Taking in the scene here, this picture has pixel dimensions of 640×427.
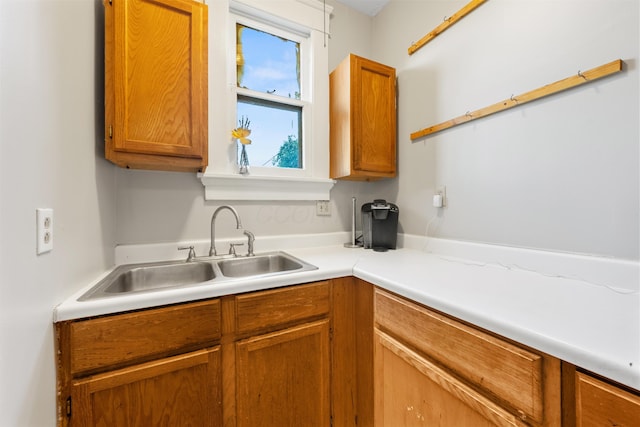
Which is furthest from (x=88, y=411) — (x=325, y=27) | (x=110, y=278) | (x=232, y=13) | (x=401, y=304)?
(x=325, y=27)

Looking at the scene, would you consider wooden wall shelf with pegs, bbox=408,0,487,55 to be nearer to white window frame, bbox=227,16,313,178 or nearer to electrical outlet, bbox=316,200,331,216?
white window frame, bbox=227,16,313,178

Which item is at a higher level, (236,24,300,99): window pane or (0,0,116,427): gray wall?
(236,24,300,99): window pane

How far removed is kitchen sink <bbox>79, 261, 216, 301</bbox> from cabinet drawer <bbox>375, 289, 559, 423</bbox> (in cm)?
88

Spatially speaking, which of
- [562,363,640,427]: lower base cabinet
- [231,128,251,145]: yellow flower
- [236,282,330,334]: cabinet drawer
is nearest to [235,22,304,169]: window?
[231,128,251,145]: yellow flower

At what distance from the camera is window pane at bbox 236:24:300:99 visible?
164 centimetres

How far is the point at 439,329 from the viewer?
79 cm

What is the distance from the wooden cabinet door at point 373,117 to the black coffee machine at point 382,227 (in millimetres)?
246

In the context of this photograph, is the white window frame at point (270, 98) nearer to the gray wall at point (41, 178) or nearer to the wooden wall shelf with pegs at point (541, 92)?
the gray wall at point (41, 178)

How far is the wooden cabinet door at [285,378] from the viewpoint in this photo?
1.01 meters

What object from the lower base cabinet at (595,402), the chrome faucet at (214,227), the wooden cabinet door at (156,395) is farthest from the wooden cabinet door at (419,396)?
the chrome faucet at (214,227)

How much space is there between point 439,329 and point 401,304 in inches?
6.6

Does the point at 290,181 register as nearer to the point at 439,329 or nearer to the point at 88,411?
the point at 439,329

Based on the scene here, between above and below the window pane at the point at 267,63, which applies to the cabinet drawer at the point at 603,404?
below

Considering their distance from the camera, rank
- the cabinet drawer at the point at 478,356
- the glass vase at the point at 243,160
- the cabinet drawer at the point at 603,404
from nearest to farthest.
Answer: the cabinet drawer at the point at 603,404 → the cabinet drawer at the point at 478,356 → the glass vase at the point at 243,160
